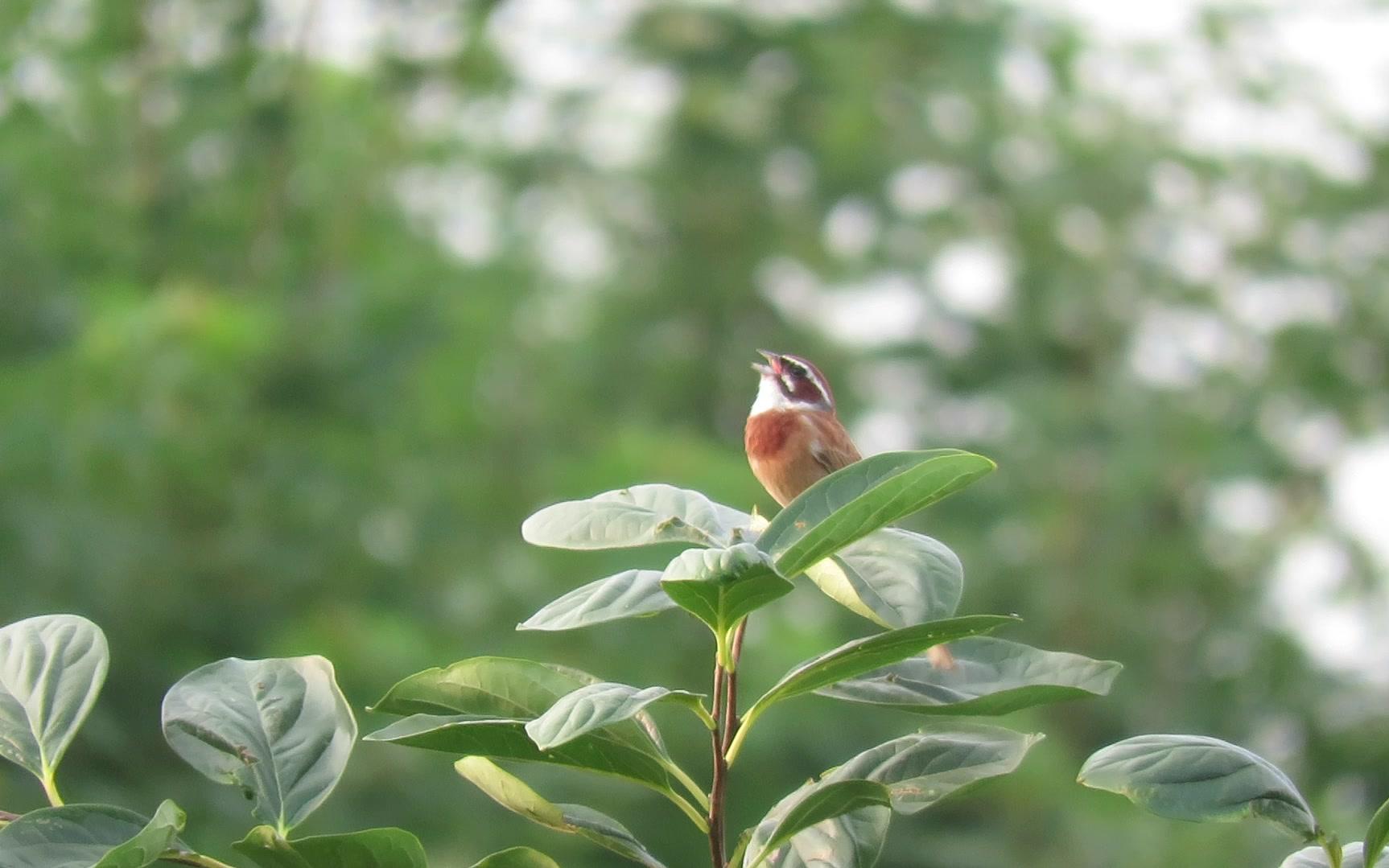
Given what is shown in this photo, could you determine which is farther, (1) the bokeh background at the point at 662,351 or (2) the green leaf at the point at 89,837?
(1) the bokeh background at the point at 662,351

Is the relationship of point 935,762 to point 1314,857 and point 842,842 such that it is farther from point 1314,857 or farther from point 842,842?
point 1314,857

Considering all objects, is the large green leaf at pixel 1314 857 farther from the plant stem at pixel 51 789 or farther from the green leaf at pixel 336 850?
the plant stem at pixel 51 789

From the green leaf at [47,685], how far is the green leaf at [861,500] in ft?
1.92

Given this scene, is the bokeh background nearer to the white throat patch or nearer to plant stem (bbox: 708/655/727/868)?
the white throat patch

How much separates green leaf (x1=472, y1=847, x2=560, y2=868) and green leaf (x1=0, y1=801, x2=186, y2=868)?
242mm

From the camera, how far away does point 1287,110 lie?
16266 mm

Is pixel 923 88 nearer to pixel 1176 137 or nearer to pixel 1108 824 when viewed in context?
pixel 1176 137

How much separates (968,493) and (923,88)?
3.66m

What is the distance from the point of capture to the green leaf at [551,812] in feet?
4.81

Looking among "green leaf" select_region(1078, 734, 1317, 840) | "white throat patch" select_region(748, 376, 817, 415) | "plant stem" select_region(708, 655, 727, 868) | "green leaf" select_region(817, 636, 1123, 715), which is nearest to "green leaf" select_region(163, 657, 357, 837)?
"plant stem" select_region(708, 655, 727, 868)

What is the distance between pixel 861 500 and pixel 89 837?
0.63 m

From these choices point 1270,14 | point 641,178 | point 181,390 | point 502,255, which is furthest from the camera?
point 1270,14

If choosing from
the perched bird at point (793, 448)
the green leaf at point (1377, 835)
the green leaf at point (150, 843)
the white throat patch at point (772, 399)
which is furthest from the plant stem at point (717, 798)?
the white throat patch at point (772, 399)

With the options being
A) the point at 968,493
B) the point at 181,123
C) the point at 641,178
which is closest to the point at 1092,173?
the point at 968,493
